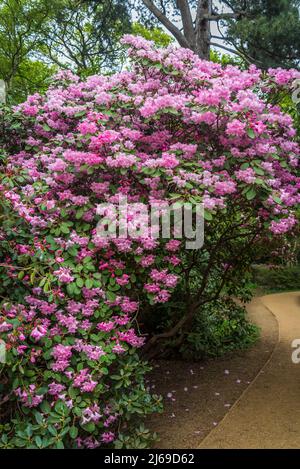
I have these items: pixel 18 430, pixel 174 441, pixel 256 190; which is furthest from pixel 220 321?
pixel 18 430

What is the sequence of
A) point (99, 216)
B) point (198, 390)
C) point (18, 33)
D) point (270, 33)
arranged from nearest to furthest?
point (99, 216)
point (198, 390)
point (270, 33)
point (18, 33)

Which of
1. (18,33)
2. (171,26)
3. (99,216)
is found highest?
(18,33)

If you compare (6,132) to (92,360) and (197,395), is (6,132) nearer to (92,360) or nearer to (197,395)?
(92,360)

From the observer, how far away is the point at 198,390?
177 inches

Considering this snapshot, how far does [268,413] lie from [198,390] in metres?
0.84

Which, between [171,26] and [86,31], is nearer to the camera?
[171,26]

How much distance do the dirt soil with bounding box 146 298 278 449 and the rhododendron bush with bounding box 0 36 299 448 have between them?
0.40 metres

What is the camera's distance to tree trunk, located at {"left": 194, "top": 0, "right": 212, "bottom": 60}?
9.07 m

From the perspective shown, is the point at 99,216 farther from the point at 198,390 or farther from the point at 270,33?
the point at 270,33

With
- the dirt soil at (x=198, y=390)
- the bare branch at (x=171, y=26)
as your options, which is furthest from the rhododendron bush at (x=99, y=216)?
the bare branch at (x=171, y=26)

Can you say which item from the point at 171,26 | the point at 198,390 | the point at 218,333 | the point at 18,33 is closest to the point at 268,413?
the point at 198,390

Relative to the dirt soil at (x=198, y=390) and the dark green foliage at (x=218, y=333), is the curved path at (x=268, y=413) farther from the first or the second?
the dark green foliage at (x=218, y=333)

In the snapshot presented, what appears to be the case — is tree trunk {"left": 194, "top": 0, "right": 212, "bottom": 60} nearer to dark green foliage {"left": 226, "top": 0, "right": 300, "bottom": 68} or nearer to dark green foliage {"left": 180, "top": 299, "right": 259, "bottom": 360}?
dark green foliage {"left": 226, "top": 0, "right": 300, "bottom": 68}

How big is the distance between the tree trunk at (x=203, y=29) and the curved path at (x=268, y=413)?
609 centimetres
